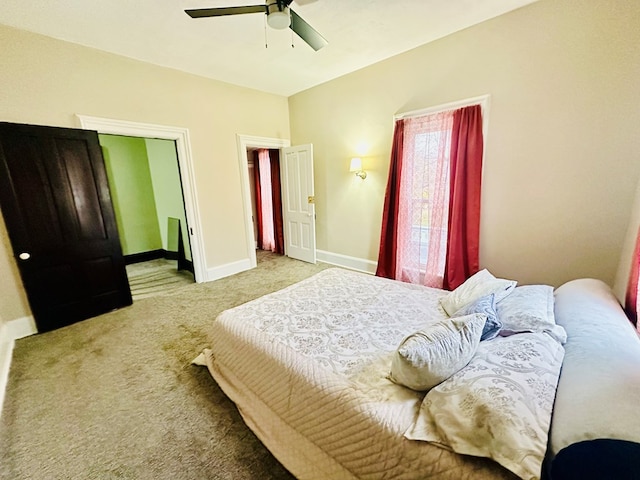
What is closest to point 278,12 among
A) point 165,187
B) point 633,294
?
point 633,294

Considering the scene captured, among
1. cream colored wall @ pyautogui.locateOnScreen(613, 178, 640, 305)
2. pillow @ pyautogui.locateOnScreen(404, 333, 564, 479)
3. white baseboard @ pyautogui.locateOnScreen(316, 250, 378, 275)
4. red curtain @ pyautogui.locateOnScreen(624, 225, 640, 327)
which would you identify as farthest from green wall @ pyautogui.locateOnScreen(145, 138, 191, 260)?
cream colored wall @ pyautogui.locateOnScreen(613, 178, 640, 305)

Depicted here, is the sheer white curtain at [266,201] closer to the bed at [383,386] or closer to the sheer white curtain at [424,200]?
the sheer white curtain at [424,200]

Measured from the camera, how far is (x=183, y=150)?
348 centimetres

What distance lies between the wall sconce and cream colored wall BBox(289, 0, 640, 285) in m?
0.68

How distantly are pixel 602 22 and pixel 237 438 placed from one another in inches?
160

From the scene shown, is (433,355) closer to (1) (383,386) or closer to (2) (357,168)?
(1) (383,386)

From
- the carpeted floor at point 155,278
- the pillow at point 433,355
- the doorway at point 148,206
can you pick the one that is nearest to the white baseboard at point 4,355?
the carpeted floor at point 155,278

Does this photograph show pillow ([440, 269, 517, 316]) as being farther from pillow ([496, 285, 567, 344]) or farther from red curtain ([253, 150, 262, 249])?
red curtain ([253, 150, 262, 249])

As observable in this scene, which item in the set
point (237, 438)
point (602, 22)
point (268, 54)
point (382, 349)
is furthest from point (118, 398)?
point (602, 22)

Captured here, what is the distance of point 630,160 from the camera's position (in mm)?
2041

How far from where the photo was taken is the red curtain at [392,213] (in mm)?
3252

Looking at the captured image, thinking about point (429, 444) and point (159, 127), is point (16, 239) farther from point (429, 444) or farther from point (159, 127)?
point (429, 444)

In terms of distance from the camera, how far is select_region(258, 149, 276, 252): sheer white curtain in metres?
5.30

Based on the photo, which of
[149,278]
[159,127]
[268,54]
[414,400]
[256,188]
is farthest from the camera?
[256,188]
